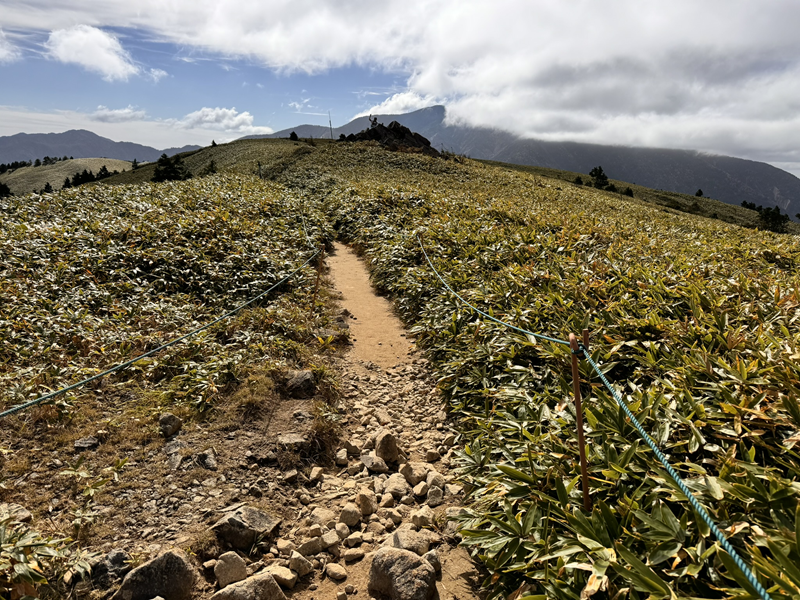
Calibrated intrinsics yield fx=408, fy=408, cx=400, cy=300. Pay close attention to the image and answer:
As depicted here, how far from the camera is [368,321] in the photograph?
11375mm

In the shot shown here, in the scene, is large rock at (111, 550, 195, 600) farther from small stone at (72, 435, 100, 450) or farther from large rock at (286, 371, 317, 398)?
large rock at (286, 371, 317, 398)

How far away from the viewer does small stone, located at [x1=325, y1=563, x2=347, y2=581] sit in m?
4.21

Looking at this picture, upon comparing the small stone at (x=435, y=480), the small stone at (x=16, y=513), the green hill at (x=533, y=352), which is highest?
the green hill at (x=533, y=352)

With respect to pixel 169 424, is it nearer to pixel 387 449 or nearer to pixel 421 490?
pixel 387 449

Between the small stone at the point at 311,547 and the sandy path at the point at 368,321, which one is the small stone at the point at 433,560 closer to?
the small stone at the point at 311,547

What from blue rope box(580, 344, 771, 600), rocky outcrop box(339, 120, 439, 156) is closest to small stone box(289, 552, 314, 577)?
blue rope box(580, 344, 771, 600)

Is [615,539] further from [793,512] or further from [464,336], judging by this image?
[464,336]

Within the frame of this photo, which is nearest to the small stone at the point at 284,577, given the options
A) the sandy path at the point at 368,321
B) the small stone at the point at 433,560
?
the small stone at the point at 433,560

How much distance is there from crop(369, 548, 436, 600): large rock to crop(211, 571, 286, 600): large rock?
0.92m

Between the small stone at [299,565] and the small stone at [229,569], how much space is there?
0.46 m

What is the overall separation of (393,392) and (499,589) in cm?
448

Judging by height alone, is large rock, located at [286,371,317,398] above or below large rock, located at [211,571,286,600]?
above

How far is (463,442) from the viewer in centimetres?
620

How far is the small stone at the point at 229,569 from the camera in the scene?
3.99m
